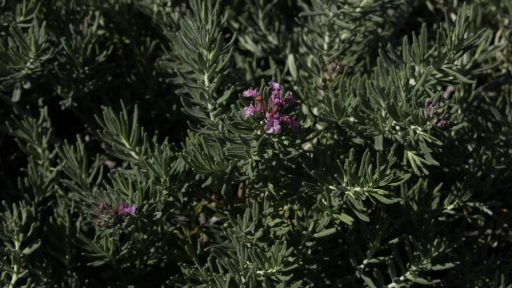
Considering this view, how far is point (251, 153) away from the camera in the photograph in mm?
2305

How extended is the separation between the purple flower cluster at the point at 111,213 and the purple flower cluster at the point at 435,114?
1.05 m

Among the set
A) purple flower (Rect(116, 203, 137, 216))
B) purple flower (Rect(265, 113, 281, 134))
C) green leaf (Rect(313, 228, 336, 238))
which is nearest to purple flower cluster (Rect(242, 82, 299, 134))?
purple flower (Rect(265, 113, 281, 134))

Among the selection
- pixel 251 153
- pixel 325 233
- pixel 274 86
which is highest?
pixel 274 86

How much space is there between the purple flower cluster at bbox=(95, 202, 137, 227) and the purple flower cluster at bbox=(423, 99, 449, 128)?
41.4 inches

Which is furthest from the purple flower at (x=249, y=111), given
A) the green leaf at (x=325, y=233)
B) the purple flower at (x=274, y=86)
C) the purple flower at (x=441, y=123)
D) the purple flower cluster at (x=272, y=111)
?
the purple flower at (x=441, y=123)

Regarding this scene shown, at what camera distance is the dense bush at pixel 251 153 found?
92.4 inches

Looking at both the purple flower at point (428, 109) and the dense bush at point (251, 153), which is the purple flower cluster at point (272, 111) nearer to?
the dense bush at point (251, 153)

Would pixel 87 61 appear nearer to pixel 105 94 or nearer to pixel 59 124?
pixel 105 94

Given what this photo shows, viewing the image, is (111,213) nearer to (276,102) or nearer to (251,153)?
(251,153)

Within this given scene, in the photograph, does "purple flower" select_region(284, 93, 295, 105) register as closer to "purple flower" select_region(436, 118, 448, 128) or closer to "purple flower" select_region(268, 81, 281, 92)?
"purple flower" select_region(268, 81, 281, 92)

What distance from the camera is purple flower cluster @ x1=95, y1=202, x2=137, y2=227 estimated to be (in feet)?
7.69

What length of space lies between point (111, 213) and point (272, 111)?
667 millimetres

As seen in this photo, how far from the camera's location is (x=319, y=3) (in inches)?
113

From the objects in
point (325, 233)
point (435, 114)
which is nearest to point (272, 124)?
point (325, 233)
